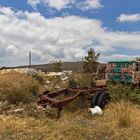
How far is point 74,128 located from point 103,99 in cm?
452

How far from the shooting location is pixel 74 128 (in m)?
10.7

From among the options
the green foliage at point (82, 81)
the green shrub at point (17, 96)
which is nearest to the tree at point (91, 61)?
the green foliage at point (82, 81)

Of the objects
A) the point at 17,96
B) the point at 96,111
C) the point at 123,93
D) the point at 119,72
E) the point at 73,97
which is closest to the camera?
the point at 96,111

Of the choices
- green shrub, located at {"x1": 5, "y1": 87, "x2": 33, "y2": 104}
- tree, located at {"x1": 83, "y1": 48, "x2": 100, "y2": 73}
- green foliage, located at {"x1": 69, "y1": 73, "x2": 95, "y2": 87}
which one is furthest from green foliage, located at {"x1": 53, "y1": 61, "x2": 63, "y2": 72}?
green shrub, located at {"x1": 5, "y1": 87, "x2": 33, "y2": 104}

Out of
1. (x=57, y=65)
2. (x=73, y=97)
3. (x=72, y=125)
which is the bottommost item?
(x=72, y=125)

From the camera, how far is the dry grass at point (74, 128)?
993 centimetres

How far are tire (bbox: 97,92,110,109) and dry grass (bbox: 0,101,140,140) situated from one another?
1617 millimetres

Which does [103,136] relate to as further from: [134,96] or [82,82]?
[82,82]

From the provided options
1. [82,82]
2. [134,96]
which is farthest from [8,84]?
[134,96]

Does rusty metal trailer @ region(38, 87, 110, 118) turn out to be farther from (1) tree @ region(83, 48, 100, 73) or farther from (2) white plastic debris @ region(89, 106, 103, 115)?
(1) tree @ region(83, 48, 100, 73)

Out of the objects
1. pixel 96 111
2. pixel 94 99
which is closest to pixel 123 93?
pixel 94 99

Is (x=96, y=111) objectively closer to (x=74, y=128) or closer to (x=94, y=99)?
(x=94, y=99)

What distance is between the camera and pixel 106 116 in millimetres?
13234

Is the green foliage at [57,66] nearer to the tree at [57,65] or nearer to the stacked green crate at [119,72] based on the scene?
the tree at [57,65]
